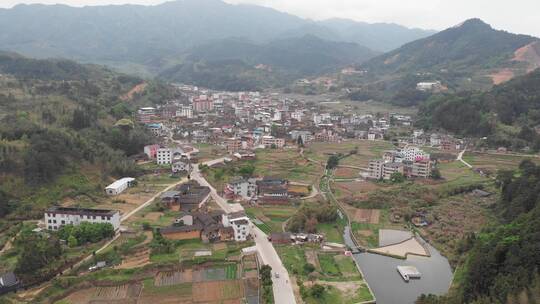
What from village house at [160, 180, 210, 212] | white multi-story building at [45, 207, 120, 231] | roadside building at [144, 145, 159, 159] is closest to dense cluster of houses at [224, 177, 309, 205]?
village house at [160, 180, 210, 212]

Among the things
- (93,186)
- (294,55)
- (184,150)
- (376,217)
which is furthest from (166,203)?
(294,55)

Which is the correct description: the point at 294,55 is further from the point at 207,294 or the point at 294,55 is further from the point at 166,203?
the point at 207,294

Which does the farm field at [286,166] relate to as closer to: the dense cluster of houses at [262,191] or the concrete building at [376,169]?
the dense cluster of houses at [262,191]

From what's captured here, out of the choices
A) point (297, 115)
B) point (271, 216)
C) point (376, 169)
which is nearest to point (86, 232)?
point (271, 216)

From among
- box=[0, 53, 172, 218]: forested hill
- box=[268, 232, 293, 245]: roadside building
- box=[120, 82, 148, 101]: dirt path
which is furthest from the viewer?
box=[120, 82, 148, 101]: dirt path

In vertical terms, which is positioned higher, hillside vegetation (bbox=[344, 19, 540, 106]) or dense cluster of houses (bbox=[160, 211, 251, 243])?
hillside vegetation (bbox=[344, 19, 540, 106])

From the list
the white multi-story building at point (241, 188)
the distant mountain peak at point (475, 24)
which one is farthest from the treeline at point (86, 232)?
the distant mountain peak at point (475, 24)

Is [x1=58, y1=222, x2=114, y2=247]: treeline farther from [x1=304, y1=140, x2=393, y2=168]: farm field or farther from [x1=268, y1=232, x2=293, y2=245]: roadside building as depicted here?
[x1=304, y1=140, x2=393, y2=168]: farm field
